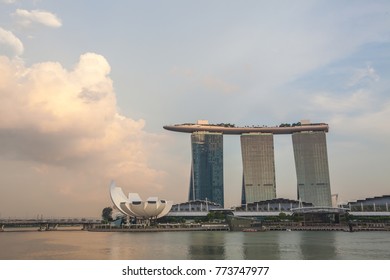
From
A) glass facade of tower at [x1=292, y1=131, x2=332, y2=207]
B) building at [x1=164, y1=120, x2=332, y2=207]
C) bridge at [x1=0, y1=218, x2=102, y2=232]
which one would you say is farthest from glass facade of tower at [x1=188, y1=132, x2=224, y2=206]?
bridge at [x1=0, y1=218, x2=102, y2=232]

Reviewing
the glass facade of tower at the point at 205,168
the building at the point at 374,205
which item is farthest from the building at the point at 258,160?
the building at the point at 374,205

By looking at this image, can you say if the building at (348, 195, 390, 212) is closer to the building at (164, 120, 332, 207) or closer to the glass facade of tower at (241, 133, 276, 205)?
the building at (164, 120, 332, 207)

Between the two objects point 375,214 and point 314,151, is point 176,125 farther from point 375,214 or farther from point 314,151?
point 375,214

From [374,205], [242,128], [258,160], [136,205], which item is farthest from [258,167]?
[136,205]
